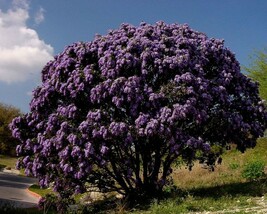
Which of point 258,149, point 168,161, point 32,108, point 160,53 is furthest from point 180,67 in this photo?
point 258,149

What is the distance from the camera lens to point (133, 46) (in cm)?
1584

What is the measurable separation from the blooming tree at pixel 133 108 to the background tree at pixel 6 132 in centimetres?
5346

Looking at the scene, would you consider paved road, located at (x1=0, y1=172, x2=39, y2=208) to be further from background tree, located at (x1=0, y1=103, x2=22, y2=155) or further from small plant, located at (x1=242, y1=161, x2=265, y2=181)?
background tree, located at (x1=0, y1=103, x2=22, y2=155)

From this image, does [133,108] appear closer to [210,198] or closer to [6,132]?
[210,198]

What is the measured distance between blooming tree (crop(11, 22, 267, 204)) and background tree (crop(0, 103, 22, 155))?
175 feet

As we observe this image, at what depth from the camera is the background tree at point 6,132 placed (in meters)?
69.9

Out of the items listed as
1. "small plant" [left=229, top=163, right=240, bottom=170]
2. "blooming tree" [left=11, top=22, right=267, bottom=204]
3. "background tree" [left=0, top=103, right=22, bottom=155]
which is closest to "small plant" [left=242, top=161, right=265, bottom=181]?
"blooming tree" [left=11, top=22, right=267, bottom=204]

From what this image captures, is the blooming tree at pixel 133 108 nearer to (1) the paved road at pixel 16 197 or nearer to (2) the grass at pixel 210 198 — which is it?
(2) the grass at pixel 210 198

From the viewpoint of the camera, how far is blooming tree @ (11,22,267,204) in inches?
582

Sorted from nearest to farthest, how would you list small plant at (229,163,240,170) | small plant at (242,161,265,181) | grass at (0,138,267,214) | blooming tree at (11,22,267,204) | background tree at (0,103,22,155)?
grass at (0,138,267,214) → blooming tree at (11,22,267,204) → small plant at (242,161,265,181) → small plant at (229,163,240,170) → background tree at (0,103,22,155)

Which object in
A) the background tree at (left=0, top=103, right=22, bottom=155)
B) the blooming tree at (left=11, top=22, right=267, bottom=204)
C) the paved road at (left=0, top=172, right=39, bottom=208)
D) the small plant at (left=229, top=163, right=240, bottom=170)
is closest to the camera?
the blooming tree at (left=11, top=22, right=267, bottom=204)

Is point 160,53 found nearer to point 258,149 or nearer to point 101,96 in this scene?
point 101,96

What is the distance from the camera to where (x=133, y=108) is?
584 inches

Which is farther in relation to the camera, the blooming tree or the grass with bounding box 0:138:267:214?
the blooming tree
